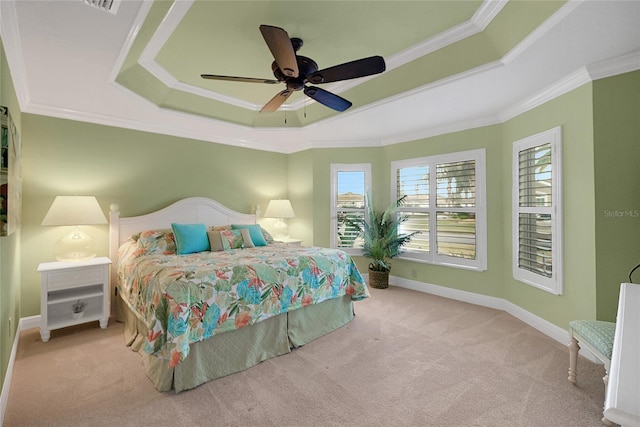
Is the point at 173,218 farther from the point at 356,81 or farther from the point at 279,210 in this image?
the point at 356,81

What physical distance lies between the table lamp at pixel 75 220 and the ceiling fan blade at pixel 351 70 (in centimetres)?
276

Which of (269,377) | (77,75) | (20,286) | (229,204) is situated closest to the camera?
(269,377)

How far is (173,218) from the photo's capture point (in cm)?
416

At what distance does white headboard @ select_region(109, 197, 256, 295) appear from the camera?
11.9ft

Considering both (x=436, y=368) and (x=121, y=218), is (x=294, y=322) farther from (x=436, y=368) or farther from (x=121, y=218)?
(x=121, y=218)

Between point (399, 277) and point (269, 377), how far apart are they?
3111 mm

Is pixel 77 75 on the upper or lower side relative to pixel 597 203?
upper

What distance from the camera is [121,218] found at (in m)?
3.75

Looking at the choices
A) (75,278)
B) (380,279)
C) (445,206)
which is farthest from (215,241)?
(445,206)

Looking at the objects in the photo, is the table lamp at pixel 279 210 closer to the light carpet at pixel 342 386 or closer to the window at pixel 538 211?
the light carpet at pixel 342 386

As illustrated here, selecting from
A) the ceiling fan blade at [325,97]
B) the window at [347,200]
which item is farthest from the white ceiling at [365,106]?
the ceiling fan blade at [325,97]

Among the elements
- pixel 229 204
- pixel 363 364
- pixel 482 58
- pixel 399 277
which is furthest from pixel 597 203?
pixel 229 204

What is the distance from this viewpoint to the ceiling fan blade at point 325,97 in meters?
2.52

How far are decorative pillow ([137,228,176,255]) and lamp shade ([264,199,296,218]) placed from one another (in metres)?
1.72
